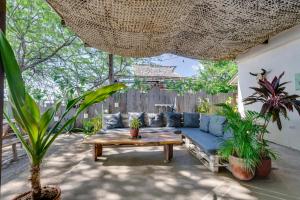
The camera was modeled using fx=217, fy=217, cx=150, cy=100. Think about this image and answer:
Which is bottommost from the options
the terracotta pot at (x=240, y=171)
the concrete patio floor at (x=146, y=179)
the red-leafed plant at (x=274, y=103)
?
the concrete patio floor at (x=146, y=179)

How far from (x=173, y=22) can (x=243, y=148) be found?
2045 mm

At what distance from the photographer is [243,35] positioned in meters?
4.01

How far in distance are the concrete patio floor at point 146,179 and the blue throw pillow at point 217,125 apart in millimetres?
751

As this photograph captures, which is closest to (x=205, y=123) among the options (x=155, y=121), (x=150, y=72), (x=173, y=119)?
(x=173, y=119)

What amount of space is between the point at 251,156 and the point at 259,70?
4146 mm

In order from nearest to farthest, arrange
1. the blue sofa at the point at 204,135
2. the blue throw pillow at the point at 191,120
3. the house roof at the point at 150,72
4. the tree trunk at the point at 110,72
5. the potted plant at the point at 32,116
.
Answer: the potted plant at the point at 32,116 → the blue sofa at the point at 204,135 → the blue throw pillow at the point at 191,120 → the tree trunk at the point at 110,72 → the house roof at the point at 150,72

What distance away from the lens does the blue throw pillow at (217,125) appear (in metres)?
4.34

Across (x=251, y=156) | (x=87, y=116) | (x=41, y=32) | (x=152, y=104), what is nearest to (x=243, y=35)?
(x=251, y=156)

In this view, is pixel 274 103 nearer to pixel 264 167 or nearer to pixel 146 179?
pixel 264 167

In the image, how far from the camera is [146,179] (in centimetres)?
314

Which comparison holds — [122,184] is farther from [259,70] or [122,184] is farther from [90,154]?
[259,70]

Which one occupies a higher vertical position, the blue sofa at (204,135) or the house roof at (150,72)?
the house roof at (150,72)

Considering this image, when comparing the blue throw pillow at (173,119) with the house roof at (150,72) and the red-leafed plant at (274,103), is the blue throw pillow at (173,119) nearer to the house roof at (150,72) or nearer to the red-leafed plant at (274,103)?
the red-leafed plant at (274,103)

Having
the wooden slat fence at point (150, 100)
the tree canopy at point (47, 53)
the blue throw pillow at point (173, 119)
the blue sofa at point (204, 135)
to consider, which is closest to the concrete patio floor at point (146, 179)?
the blue sofa at point (204, 135)
